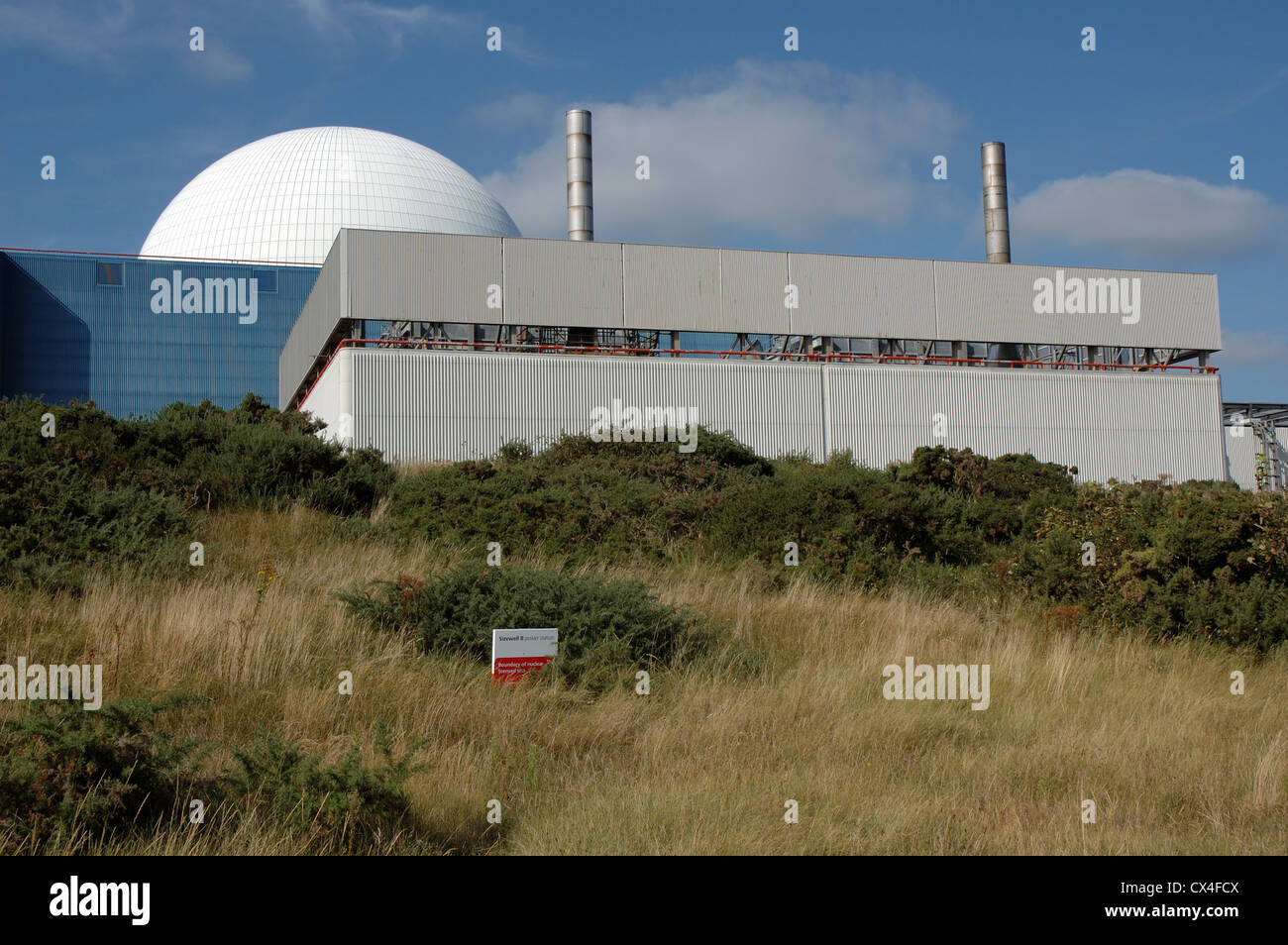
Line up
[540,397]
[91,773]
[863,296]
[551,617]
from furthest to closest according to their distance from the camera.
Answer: [863,296] < [540,397] < [551,617] < [91,773]

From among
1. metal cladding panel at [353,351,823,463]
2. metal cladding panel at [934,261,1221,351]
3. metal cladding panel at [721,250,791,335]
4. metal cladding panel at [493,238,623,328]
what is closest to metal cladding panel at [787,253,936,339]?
metal cladding panel at [721,250,791,335]

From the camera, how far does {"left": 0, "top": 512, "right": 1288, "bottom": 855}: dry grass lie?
18.6ft

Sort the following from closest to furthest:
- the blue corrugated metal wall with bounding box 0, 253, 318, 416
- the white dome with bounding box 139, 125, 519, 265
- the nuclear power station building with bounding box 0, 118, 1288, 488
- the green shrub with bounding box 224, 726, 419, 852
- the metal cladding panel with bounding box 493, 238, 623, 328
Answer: the green shrub with bounding box 224, 726, 419, 852, the nuclear power station building with bounding box 0, 118, 1288, 488, the metal cladding panel with bounding box 493, 238, 623, 328, the blue corrugated metal wall with bounding box 0, 253, 318, 416, the white dome with bounding box 139, 125, 519, 265

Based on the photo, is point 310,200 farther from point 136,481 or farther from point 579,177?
point 136,481

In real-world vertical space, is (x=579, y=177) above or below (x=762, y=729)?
above

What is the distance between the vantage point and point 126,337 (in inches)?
2085

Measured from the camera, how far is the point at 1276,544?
11.7m

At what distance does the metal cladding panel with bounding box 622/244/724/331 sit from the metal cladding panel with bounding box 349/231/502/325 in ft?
14.6

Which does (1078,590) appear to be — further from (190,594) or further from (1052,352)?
(1052,352)

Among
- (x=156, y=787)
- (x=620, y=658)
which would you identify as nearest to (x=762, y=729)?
(x=620, y=658)

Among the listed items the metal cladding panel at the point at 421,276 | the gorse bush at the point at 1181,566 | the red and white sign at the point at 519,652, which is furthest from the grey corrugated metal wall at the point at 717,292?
the red and white sign at the point at 519,652

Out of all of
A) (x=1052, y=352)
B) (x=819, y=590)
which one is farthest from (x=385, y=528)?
(x=1052, y=352)

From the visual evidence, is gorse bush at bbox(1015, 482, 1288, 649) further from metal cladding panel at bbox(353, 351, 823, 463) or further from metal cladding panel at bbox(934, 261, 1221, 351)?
metal cladding panel at bbox(934, 261, 1221, 351)

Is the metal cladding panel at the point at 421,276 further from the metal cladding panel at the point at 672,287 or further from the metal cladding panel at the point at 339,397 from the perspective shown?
the metal cladding panel at the point at 672,287
